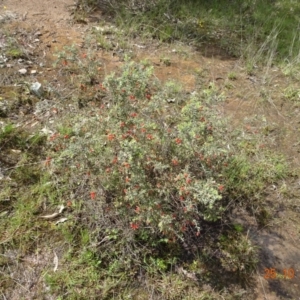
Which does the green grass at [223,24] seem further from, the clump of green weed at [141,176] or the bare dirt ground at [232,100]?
the clump of green weed at [141,176]

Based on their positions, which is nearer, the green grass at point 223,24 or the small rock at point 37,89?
the small rock at point 37,89

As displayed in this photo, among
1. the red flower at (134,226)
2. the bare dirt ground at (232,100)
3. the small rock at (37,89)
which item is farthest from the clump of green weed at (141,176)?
the small rock at (37,89)

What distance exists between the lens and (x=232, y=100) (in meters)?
4.37

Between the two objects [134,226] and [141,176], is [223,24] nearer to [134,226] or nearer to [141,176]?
[141,176]

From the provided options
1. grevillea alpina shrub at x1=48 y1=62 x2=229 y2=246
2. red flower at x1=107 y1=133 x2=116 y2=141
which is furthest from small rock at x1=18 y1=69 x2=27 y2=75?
red flower at x1=107 y1=133 x2=116 y2=141

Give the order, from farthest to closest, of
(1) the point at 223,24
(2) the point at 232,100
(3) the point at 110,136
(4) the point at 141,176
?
(1) the point at 223,24 → (2) the point at 232,100 → (3) the point at 110,136 → (4) the point at 141,176

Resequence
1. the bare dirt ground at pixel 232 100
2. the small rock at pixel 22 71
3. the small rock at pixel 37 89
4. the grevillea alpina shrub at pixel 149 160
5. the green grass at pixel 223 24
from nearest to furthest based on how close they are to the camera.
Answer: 1. the grevillea alpina shrub at pixel 149 160
2. the bare dirt ground at pixel 232 100
3. the small rock at pixel 37 89
4. the small rock at pixel 22 71
5. the green grass at pixel 223 24

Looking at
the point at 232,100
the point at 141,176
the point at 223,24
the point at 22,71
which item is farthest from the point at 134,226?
the point at 223,24

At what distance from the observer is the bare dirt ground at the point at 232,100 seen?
8.59 ft

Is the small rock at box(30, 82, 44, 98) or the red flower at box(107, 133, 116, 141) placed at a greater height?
the red flower at box(107, 133, 116, 141)

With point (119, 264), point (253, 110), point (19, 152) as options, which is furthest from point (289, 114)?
point (19, 152)

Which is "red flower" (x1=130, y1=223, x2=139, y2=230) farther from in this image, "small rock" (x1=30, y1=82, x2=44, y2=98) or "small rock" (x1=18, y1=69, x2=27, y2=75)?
"small rock" (x1=18, y1=69, x2=27, y2=75)

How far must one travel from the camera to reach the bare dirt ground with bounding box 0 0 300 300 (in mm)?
2619

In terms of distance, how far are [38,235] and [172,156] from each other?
130 cm
